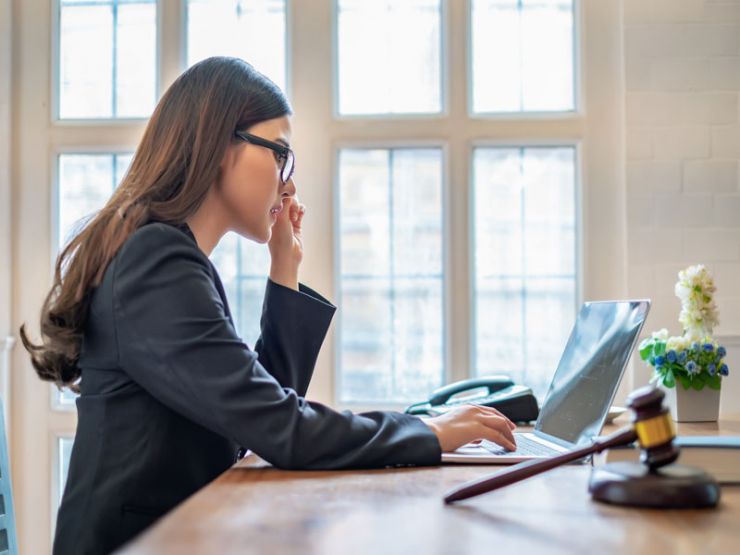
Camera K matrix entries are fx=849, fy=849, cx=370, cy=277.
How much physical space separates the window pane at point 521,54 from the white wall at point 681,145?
26 cm

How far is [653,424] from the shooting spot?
0.87m

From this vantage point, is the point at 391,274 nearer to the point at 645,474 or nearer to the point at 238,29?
the point at 238,29

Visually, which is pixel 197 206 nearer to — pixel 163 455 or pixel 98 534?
pixel 163 455

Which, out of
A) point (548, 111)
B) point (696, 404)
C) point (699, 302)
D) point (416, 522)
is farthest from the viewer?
point (548, 111)

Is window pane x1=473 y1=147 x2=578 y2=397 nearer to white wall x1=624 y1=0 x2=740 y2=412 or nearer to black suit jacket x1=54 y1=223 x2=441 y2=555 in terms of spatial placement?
white wall x1=624 y1=0 x2=740 y2=412

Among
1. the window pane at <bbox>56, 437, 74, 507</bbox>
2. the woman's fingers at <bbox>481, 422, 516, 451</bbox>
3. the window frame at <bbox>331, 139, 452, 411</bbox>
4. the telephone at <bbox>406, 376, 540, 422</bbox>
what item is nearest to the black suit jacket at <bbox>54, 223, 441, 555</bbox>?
the woman's fingers at <bbox>481, 422, 516, 451</bbox>

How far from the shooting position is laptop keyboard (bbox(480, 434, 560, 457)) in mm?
1375

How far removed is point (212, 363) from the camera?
3.76ft

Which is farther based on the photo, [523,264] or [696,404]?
[523,264]

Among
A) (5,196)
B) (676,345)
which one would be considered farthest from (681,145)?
(5,196)

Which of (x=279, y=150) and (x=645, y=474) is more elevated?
(x=279, y=150)

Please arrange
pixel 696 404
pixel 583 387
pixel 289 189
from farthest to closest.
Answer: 1. pixel 696 404
2. pixel 289 189
3. pixel 583 387

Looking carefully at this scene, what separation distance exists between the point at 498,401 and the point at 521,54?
1.50m

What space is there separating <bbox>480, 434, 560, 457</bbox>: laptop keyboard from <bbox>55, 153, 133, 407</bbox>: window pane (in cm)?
208
